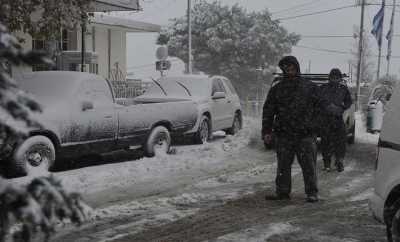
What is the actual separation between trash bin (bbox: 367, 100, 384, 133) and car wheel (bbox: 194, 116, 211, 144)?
18.9 ft

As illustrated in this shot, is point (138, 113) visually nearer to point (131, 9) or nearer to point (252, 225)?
point (252, 225)

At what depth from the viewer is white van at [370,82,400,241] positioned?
4.46 metres

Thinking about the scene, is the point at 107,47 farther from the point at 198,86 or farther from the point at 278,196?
the point at 278,196

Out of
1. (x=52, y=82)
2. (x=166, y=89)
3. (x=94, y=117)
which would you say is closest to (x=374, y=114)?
(x=166, y=89)

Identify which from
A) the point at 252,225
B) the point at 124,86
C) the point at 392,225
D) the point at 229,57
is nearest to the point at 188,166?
the point at 252,225

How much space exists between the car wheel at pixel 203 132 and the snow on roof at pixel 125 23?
1035 centimetres

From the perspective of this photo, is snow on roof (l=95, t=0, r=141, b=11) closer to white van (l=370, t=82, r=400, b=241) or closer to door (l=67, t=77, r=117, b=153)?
door (l=67, t=77, r=117, b=153)

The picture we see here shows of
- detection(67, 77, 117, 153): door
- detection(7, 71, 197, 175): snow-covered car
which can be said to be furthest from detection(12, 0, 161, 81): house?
detection(67, 77, 117, 153): door

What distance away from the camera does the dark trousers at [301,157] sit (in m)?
6.90

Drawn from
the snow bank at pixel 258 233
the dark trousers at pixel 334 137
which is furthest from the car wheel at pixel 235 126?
the snow bank at pixel 258 233

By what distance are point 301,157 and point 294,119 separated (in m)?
0.51

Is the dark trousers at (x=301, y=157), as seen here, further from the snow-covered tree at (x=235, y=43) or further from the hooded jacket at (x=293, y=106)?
the snow-covered tree at (x=235, y=43)

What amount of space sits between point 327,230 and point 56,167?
226 inches

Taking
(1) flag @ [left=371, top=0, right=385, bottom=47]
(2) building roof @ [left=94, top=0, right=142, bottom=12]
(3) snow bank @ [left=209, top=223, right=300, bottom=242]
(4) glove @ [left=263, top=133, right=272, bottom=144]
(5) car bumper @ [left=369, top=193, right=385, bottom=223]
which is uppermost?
(1) flag @ [left=371, top=0, right=385, bottom=47]
